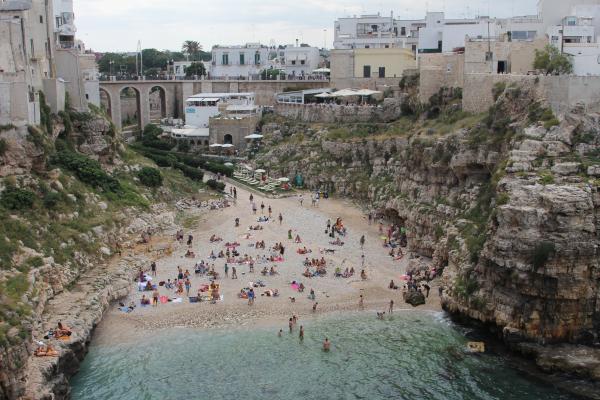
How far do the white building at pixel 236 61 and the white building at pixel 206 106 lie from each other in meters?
15.3

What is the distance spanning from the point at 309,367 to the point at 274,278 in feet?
35.4

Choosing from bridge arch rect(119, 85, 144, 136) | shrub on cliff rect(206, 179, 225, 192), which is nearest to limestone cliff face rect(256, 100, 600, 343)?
shrub on cliff rect(206, 179, 225, 192)

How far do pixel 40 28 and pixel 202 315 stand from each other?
87.8ft

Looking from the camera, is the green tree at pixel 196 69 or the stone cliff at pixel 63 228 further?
the green tree at pixel 196 69

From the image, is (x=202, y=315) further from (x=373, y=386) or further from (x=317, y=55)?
(x=317, y=55)

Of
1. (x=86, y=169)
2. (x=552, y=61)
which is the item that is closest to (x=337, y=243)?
(x=86, y=169)

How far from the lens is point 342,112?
67.7 m

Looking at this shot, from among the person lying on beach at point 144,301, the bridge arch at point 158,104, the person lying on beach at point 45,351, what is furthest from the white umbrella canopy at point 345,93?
the person lying on beach at point 45,351

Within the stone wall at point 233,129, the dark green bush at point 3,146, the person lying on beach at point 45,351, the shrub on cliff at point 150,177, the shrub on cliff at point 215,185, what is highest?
the dark green bush at point 3,146

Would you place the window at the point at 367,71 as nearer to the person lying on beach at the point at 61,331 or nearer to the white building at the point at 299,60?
the white building at the point at 299,60

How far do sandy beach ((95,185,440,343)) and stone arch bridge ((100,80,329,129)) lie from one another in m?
24.8

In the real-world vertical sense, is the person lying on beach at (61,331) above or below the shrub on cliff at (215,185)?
below

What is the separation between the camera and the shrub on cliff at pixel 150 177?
55344 millimetres

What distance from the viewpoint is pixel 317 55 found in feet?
320
